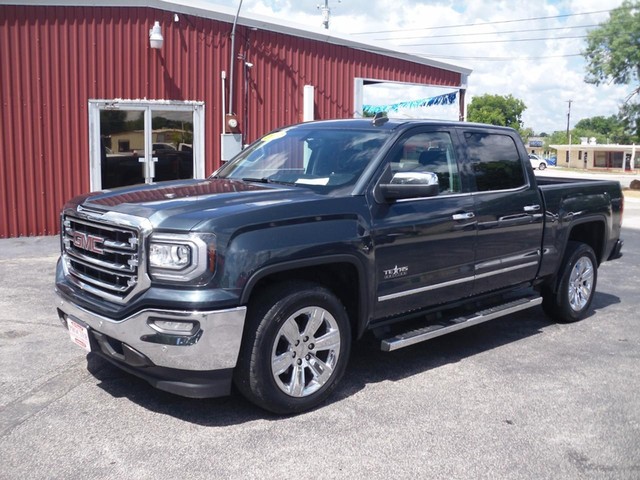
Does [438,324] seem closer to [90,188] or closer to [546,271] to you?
[546,271]

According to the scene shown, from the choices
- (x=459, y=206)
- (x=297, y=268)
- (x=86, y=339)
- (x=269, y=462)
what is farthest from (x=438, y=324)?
(x=86, y=339)

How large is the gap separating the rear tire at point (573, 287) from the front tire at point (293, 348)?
9.64 feet

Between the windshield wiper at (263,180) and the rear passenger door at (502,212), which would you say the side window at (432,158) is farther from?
the windshield wiper at (263,180)

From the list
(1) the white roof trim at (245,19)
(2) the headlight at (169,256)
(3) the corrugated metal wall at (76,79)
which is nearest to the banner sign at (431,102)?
(1) the white roof trim at (245,19)

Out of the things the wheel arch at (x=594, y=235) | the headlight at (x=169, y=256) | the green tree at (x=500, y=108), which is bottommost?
the wheel arch at (x=594, y=235)

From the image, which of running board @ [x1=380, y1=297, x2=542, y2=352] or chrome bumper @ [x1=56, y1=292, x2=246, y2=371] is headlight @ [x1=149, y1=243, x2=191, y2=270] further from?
running board @ [x1=380, y1=297, x2=542, y2=352]

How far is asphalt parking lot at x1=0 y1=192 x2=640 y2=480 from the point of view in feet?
12.1

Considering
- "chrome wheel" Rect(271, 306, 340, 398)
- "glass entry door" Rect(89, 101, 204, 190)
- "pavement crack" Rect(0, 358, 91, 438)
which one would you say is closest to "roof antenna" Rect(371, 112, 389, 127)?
"chrome wheel" Rect(271, 306, 340, 398)

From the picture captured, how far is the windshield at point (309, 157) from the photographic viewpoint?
4980 mm

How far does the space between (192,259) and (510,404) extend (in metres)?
2.33

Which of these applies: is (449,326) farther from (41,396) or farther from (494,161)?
(41,396)

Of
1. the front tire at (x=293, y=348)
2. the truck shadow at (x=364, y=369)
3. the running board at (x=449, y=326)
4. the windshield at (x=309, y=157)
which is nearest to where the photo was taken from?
the front tire at (x=293, y=348)

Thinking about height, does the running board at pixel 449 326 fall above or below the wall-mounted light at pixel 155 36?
below

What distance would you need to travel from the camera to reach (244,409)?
4.48 metres
